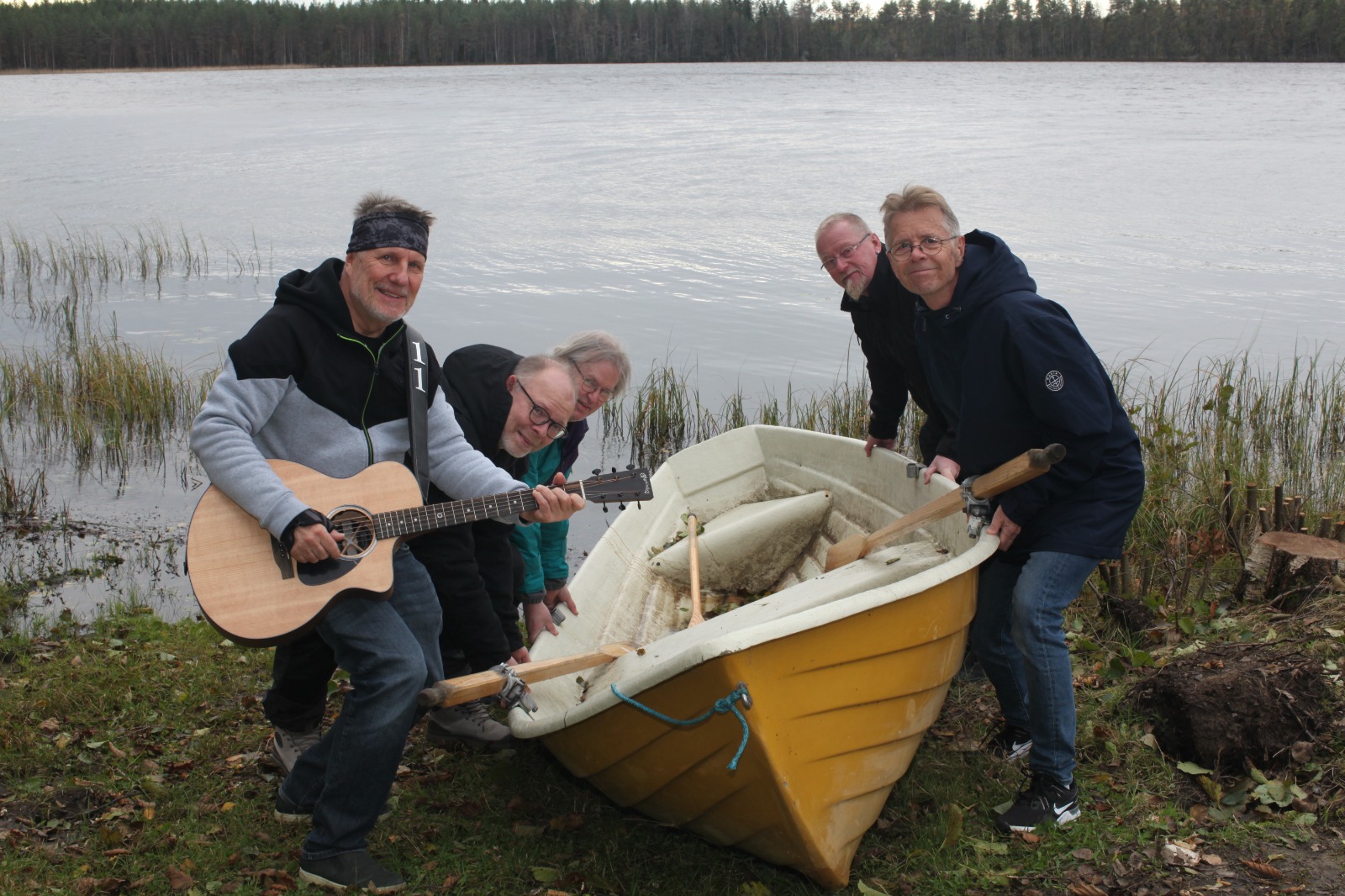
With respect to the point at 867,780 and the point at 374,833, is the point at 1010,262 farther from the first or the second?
the point at 374,833

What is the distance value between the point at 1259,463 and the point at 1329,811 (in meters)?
4.30

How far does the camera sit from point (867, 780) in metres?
3.63

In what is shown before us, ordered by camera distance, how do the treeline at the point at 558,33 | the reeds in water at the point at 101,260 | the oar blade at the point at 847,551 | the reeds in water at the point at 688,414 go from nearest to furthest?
1. the oar blade at the point at 847,551
2. the reeds in water at the point at 688,414
3. the reeds in water at the point at 101,260
4. the treeline at the point at 558,33

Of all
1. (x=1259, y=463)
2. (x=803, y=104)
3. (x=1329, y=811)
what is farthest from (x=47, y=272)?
(x=803, y=104)

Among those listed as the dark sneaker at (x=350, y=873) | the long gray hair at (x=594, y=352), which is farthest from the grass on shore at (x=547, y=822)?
the long gray hair at (x=594, y=352)

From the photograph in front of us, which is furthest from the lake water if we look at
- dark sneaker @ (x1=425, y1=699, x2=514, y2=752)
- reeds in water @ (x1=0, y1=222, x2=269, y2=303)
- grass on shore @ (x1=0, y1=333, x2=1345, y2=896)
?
dark sneaker @ (x1=425, y1=699, x2=514, y2=752)

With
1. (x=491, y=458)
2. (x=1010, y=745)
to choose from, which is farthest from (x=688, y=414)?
(x=1010, y=745)

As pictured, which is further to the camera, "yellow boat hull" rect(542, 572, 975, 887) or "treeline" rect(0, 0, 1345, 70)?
"treeline" rect(0, 0, 1345, 70)

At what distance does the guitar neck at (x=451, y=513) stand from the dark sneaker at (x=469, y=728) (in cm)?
118

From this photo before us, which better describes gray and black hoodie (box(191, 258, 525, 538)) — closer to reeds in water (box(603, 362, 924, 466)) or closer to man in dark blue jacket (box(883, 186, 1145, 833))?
man in dark blue jacket (box(883, 186, 1145, 833))

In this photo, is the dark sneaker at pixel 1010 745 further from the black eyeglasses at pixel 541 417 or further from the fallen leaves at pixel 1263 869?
→ the black eyeglasses at pixel 541 417

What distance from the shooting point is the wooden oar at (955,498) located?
340 cm

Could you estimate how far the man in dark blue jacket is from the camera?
3.48 metres

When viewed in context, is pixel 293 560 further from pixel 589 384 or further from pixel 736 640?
pixel 589 384
